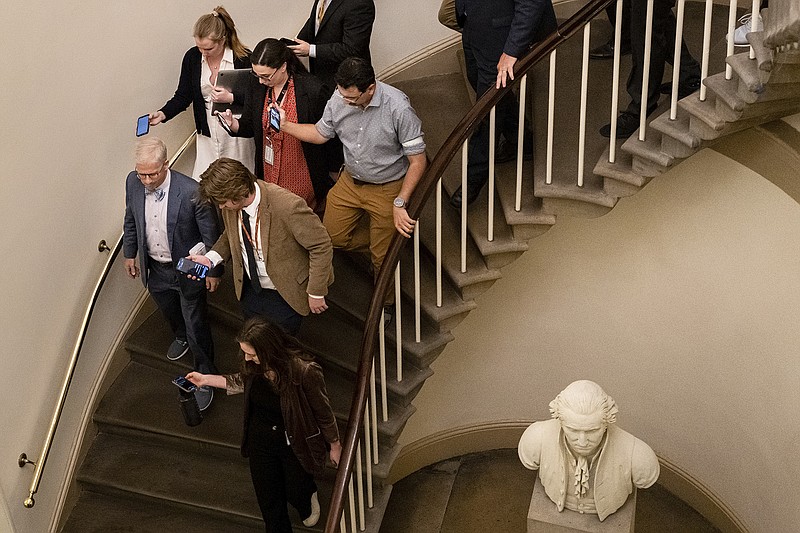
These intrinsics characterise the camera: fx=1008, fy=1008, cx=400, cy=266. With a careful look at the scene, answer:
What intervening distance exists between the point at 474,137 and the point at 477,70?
365 mm

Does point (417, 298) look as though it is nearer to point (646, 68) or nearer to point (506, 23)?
point (506, 23)

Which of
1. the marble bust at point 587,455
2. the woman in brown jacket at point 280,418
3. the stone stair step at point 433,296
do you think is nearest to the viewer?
the marble bust at point 587,455

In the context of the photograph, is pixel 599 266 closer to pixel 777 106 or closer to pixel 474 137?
pixel 474 137

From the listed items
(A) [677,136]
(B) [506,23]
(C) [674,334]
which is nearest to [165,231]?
(B) [506,23]

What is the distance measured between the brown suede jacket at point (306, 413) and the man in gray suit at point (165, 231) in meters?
0.77

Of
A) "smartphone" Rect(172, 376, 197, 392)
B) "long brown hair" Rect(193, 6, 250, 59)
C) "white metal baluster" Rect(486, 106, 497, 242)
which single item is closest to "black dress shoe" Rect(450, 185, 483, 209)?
"white metal baluster" Rect(486, 106, 497, 242)

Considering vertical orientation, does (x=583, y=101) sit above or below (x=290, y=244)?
above

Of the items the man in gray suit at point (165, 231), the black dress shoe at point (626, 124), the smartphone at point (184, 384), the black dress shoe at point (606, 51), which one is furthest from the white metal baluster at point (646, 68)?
the smartphone at point (184, 384)

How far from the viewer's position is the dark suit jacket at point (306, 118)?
4.99 meters

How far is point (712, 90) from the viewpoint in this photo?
15.0 ft

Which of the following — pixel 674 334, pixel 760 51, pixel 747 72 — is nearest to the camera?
pixel 760 51

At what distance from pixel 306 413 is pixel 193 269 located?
912 mm

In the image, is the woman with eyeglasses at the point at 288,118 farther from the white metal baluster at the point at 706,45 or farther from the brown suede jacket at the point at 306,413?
the white metal baluster at the point at 706,45

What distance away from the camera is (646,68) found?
189 inches
